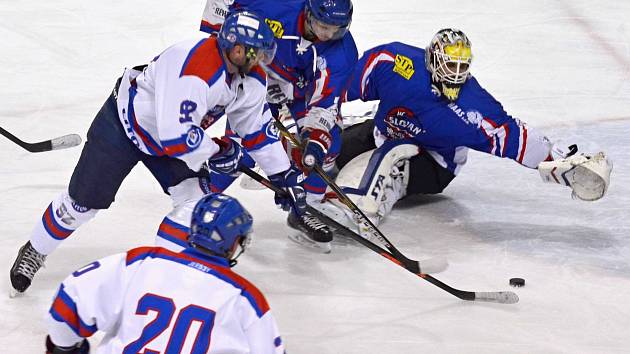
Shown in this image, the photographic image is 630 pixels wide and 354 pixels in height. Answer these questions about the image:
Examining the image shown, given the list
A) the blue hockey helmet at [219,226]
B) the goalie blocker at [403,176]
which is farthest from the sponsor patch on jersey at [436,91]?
the blue hockey helmet at [219,226]

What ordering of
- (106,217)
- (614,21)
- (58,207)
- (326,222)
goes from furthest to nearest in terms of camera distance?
(614,21) < (106,217) < (326,222) < (58,207)

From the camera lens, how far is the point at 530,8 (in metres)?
7.21

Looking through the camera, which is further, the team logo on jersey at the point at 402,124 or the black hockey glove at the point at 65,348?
the team logo on jersey at the point at 402,124

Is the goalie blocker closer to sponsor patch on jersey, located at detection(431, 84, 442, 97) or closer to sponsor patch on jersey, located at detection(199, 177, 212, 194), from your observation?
sponsor patch on jersey, located at detection(431, 84, 442, 97)

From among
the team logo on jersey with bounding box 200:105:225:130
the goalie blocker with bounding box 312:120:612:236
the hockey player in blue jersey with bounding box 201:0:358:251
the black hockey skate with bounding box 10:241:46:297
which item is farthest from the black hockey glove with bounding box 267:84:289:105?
the black hockey skate with bounding box 10:241:46:297

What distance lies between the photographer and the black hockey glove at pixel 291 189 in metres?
3.98

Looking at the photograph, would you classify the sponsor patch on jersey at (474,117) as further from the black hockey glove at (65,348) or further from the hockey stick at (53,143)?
the black hockey glove at (65,348)

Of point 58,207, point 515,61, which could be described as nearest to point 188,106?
point 58,207

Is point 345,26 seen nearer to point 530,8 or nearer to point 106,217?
point 106,217

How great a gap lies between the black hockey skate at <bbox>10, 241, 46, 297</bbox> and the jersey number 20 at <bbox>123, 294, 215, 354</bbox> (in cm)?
149

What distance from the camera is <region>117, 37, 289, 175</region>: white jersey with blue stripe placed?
3486 millimetres

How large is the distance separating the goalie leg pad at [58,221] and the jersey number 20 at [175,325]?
1.40m

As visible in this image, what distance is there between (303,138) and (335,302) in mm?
780

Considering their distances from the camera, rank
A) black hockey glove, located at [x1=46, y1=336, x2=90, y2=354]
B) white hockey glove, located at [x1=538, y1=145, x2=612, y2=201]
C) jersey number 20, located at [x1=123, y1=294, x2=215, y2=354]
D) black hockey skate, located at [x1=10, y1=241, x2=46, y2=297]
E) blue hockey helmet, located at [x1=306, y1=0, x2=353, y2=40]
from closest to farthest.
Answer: jersey number 20, located at [x1=123, y1=294, x2=215, y2=354], black hockey glove, located at [x1=46, y1=336, x2=90, y2=354], black hockey skate, located at [x1=10, y1=241, x2=46, y2=297], blue hockey helmet, located at [x1=306, y1=0, x2=353, y2=40], white hockey glove, located at [x1=538, y1=145, x2=612, y2=201]
